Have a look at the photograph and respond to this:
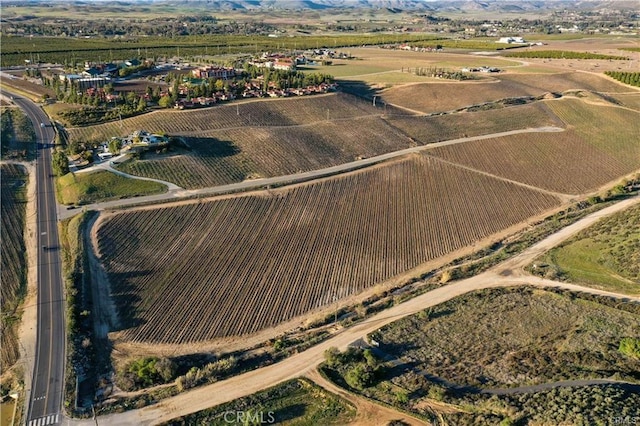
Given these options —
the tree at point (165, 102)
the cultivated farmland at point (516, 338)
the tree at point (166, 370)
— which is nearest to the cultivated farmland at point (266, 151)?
the tree at point (165, 102)

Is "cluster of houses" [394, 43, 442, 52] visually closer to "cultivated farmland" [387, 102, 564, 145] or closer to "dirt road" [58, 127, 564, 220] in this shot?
"cultivated farmland" [387, 102, 564, 145]

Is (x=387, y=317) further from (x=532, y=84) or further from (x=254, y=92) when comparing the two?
(x=532, y=84)

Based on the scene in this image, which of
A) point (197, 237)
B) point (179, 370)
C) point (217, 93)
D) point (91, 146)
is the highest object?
point (217, 93)

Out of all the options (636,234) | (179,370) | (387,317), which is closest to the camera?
(179,370)

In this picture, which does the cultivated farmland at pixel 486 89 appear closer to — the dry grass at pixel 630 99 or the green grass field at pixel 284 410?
the dry grass at pixel 630 99

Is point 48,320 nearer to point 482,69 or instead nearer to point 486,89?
point 486,89

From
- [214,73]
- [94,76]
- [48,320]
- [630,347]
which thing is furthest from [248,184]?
[94,76]

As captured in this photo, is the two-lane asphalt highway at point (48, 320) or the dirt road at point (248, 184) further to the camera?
the dirt road at point (248, 184)

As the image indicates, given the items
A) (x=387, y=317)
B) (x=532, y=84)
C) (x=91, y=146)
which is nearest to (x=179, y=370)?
(x=387, y=317)
